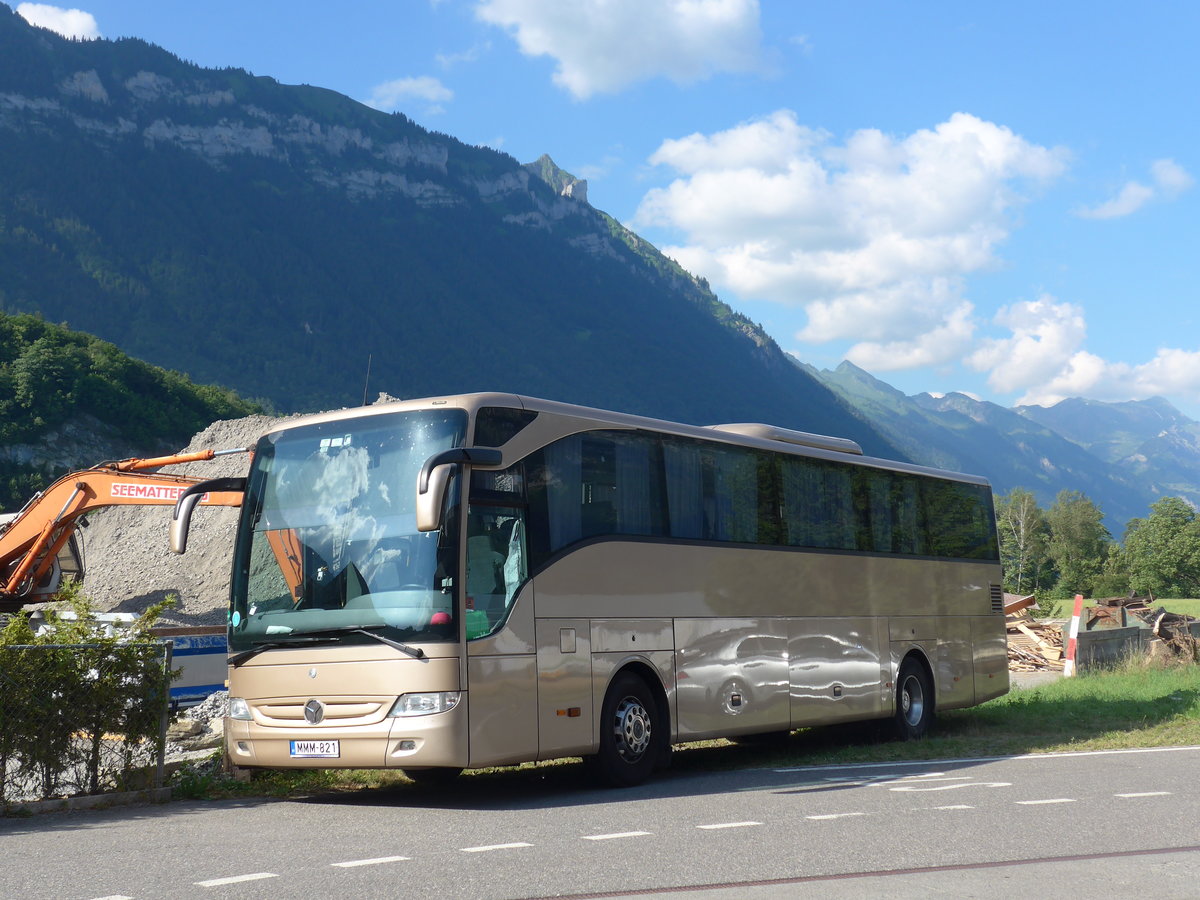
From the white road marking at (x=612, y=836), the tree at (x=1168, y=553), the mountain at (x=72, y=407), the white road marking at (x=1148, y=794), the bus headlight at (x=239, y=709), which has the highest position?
the mountain at (x=72, y=407)

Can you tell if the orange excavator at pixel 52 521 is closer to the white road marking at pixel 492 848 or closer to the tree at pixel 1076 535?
the white road marking at pixel 492 848

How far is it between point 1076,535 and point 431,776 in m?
131

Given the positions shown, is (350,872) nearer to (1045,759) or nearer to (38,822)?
(38,822)

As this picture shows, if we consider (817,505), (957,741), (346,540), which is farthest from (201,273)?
(346,540)

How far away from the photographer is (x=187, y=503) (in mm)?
11695

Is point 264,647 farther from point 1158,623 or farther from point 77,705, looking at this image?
point 1158,623

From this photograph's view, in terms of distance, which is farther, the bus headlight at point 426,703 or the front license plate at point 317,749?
the front license plate at point 317,749

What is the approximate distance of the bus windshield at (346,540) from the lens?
10336 millimetres

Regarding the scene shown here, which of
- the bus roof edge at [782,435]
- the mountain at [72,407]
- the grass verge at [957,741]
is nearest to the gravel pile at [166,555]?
the grass verge at [957,741]

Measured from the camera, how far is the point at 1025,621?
35.9 meters

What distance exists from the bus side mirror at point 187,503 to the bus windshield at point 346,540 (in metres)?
0.41

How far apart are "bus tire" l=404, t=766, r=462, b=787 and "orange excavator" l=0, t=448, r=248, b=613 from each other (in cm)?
1286

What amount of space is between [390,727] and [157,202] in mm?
175194

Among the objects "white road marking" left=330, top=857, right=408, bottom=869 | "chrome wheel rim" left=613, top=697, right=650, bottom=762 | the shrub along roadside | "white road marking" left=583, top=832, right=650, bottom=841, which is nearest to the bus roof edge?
"chrome wheel rim" left=613, top=697, right=650, bottom=762
